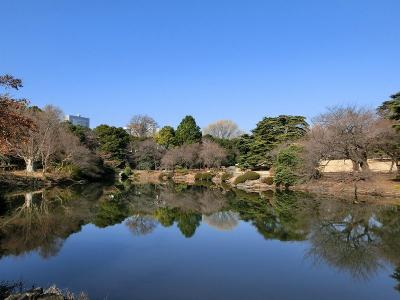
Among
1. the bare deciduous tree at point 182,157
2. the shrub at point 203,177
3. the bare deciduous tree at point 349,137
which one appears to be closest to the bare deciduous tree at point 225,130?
the bare deciduous tree at point 182,157

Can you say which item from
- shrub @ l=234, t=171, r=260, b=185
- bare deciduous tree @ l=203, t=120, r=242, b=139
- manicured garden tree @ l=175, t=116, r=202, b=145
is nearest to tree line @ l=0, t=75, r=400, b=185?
manicured garden tree @ l=175, t=116, r=202, b=145

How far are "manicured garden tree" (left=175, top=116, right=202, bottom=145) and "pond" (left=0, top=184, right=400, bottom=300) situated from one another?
151 feet

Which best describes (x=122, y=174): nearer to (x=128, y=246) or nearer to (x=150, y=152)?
(x=150, y=152)

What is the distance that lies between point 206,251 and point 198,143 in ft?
171

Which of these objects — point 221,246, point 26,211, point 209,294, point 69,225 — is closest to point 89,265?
point 209,294

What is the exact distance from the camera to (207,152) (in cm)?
5734

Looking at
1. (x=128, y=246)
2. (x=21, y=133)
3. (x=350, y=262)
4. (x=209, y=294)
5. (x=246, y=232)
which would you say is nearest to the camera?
(x=209, y=294)

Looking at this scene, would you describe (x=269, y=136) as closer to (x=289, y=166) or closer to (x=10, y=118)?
(x=289, y=166)

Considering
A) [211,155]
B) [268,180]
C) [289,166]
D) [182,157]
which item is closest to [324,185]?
[289,166]

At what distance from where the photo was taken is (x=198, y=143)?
6438 cm

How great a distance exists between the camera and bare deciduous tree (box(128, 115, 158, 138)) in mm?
83688

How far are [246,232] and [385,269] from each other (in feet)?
21.3

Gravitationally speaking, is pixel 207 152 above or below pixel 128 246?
above

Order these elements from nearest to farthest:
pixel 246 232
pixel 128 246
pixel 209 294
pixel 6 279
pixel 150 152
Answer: pixel 209 294 → pixel 6 279 → pixel 128 246 → pixel 246 232 → pixel 150 152
